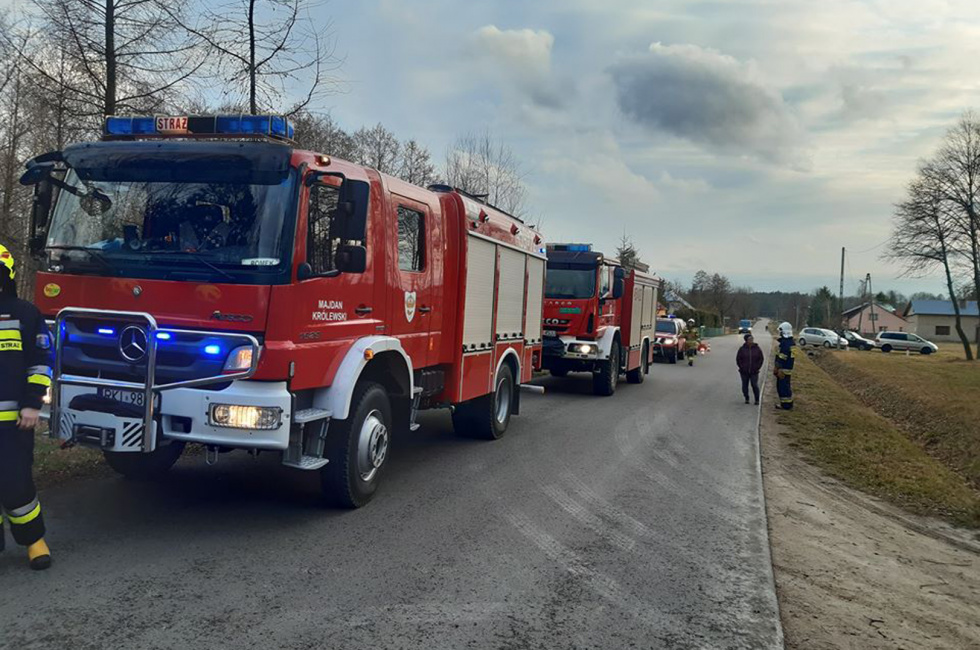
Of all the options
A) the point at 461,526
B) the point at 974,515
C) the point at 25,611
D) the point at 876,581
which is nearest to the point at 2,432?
the point at 25,611

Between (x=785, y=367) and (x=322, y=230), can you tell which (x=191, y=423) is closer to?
(x=322, y=230)

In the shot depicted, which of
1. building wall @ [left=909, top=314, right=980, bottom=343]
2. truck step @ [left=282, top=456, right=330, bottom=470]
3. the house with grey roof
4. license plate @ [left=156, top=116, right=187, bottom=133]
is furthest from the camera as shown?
the house with grey roof

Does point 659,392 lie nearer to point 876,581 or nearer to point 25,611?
point 876,581

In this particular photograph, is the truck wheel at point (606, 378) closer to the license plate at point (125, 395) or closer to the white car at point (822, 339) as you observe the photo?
the license plate at point (125, 395)

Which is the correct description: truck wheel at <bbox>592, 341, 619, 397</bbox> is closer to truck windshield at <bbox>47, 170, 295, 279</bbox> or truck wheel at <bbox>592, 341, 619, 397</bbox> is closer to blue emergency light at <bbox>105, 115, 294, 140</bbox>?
blue emergency light at <bbox>105, 115, 294, 140</bbox>

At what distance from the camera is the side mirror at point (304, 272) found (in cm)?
512

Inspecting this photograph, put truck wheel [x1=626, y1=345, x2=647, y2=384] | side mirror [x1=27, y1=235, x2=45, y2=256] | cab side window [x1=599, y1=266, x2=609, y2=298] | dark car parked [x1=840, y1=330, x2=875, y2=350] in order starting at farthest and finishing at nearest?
dark car parked [x1=840, y1=330, x2=875, y2=350], truck wheel [x1=626, y1=345, x2=647, y2=384], cab side window [x1=599, y1=266, x2=609, y2=298], side mirror [x1=27, y1=235, x2=45, y2=256]

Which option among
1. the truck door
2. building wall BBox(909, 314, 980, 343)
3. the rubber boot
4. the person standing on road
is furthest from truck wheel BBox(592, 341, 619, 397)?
building wall BBox(909, 314, 980, 343)

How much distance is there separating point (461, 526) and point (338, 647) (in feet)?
7.38

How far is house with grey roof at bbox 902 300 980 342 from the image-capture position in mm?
90250

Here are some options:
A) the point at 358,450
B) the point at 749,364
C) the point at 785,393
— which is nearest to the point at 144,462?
the point at 358,450

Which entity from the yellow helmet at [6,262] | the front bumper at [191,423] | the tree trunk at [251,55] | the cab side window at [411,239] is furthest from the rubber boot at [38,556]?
the tree trunk at [251,55]

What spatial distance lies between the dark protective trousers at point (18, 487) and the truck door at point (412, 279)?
9.67 ft

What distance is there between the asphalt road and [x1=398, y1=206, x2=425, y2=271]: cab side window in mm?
2169
